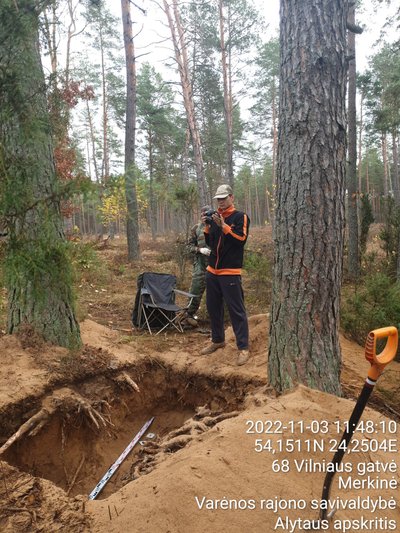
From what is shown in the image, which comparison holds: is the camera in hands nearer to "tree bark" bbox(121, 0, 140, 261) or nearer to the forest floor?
the forest floor

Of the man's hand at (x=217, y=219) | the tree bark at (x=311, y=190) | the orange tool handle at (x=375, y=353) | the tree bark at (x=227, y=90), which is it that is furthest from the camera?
the tree bark at (x=227, y=90)

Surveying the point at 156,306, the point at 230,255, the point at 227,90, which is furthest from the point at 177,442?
the point at 227,90

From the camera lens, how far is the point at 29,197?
3.18m

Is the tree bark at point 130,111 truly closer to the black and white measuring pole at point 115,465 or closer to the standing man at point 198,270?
the standing man at point 198,270

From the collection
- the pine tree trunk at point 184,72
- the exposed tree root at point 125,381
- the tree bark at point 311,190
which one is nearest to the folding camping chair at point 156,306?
the exposed tree root at point 125,381

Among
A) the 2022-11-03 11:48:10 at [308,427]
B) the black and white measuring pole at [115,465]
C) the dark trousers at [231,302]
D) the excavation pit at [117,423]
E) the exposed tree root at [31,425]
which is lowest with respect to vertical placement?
the black and white measuring pole at [115,465]

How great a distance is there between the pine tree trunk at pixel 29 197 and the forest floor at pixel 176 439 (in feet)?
0.90

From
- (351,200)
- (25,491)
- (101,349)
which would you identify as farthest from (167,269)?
(25,491)

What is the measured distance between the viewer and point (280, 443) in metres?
2.51

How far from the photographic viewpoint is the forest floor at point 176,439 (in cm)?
213

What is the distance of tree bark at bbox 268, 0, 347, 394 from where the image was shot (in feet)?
9.95

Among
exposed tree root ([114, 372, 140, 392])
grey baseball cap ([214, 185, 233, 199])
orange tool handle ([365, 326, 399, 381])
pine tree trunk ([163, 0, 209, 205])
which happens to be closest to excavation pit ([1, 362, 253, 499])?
exposed tree root ([114, 372, 140, 392])

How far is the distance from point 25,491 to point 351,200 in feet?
34.5

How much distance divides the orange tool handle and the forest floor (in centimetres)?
102
